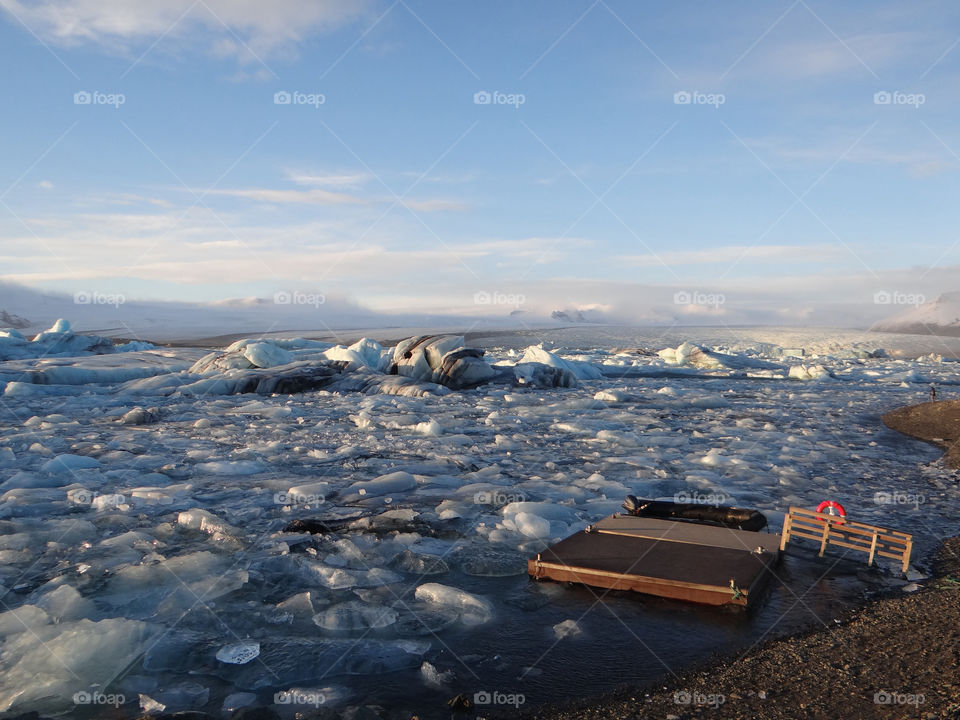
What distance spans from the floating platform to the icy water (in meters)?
0.18

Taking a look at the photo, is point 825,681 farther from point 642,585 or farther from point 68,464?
point 68,464

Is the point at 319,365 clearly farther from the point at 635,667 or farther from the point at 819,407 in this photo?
the point at 635,667

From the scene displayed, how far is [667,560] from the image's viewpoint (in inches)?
241

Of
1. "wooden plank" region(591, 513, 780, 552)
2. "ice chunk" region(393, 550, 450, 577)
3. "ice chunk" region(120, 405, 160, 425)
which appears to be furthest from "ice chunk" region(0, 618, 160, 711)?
"ice chunk" region(120, 405, 160, 425)

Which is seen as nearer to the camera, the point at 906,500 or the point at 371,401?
the point at 906,500

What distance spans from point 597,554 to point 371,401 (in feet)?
44.7

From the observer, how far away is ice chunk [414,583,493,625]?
5334 millimetres

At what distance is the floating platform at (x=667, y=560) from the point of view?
555 cm

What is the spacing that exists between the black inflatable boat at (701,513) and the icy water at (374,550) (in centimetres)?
57

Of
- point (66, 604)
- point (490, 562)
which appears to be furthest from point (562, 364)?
point (66, 604)

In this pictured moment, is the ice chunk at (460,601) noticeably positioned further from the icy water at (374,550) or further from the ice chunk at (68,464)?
the ice chunk at (68,464)

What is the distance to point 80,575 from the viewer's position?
6012 millimetres

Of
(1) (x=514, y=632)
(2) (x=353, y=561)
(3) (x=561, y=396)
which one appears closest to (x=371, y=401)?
(3) (x=561, y=396)

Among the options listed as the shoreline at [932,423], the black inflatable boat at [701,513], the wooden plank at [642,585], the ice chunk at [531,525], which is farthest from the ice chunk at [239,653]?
the shoreline at [932,423]
